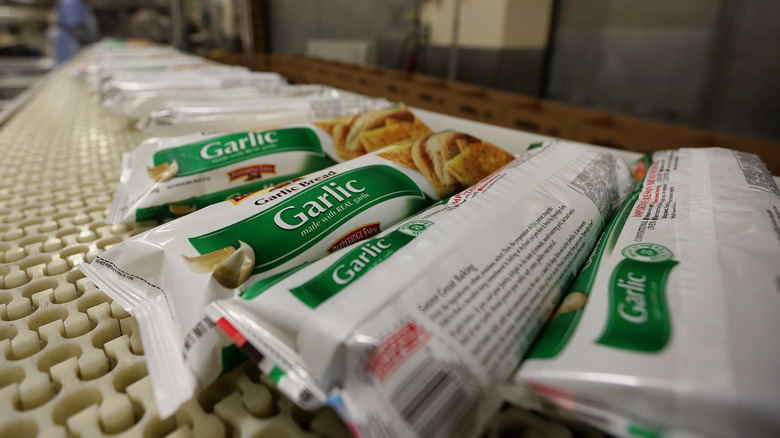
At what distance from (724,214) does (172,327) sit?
532 millimetres

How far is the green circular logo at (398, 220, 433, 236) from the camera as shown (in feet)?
1.29

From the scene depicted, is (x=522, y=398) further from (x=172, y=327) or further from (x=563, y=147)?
(x=563, y=147)

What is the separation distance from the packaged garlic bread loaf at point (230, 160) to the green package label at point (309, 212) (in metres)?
0.20

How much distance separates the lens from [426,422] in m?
0.25

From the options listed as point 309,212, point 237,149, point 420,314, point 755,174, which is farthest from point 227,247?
point 755,174

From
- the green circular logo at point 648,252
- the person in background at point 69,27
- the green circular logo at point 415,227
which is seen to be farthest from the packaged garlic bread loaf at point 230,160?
the person in background at point 69,27

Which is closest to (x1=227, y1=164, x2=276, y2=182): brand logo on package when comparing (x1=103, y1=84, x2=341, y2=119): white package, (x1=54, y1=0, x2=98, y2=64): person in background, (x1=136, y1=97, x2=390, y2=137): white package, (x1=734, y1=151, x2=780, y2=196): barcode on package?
(x1=136, y1=97, x2=390, y2=137): white package

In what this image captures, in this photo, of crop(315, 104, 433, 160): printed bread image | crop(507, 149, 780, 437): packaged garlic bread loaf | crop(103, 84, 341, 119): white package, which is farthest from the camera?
crop(103, 84, 341, 119): white package

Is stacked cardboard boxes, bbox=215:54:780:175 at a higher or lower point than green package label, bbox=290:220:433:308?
higher

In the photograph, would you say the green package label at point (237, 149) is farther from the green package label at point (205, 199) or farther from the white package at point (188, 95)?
the white package at point (188, 95)

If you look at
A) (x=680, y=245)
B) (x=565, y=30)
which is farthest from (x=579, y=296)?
(x=565, y=30)

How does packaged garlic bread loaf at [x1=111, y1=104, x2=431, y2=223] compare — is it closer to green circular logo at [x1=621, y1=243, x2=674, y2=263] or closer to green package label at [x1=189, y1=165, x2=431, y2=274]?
green package label at [x1=189, y1=165, x2=431, y2=274]

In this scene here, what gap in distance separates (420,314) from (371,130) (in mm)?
515

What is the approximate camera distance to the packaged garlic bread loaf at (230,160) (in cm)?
62
